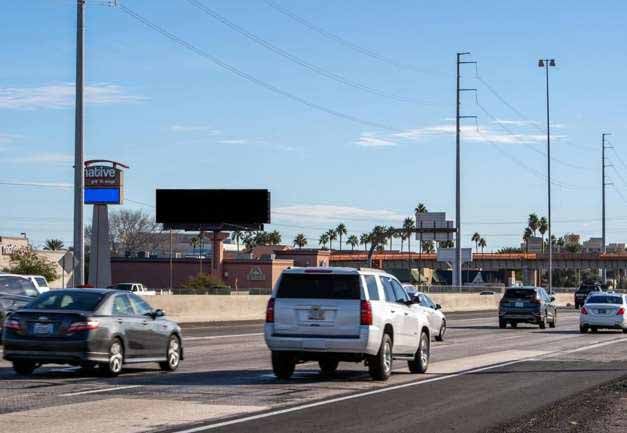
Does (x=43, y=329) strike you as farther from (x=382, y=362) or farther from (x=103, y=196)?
(x=103, y=196)

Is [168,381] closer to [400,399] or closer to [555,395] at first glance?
[400,399]

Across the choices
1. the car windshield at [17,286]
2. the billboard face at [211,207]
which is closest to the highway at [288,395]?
the car windshield at [17,286]

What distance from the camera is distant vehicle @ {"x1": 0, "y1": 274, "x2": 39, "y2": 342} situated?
2895 centimetres

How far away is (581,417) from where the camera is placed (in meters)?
15.1

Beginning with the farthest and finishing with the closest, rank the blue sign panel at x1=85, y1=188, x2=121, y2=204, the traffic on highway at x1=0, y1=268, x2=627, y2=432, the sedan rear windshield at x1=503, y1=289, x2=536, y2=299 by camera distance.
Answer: the blue sign panel at x1=85, y1=188, x2=121, y2=204 < the sedan rear windshield at x1=503, y1=289, x2=536, y2=299 < the traffic on highway at x1=0, y1=268, x2=627, y2=432

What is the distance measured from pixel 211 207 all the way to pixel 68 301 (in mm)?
77263

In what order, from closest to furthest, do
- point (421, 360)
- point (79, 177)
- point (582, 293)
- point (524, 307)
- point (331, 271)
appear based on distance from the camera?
point (331, 271) < point (421, 360) < point (79, 177) < point (524, 307) < point (582, 293)

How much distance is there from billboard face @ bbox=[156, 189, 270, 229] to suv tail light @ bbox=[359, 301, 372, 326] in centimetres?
7651

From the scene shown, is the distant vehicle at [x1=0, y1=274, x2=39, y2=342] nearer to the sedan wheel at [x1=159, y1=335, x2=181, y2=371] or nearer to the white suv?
the sedan wheel at [x1=159, y1=335, x2=181, y2=371]

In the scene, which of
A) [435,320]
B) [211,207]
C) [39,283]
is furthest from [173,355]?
[211,207]

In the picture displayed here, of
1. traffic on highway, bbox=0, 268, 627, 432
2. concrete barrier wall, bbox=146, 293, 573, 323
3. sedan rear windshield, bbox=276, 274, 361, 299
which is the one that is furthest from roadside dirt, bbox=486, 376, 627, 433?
concrete barrier wall, bbox=146, 293, 573, 323

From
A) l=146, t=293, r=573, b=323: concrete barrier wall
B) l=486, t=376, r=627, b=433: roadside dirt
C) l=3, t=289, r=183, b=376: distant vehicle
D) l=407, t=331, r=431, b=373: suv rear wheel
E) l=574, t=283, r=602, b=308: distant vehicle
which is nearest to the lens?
l=486, t=376, r=627, b=433: roadside dirt

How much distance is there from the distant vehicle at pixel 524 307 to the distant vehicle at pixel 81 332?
27.9 m

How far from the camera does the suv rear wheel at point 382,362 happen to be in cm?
1991
